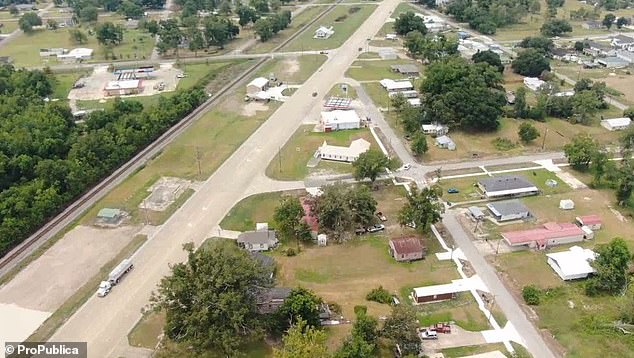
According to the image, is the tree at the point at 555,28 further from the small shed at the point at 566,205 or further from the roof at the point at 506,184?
the small shed at the point at 566,205

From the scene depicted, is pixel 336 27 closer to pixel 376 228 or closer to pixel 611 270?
pixel 376 228

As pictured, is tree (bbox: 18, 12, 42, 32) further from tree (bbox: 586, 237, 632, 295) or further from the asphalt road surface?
tree (bbox: 586, 237, 632, 295)

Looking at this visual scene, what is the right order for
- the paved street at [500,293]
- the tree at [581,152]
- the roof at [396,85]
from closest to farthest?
the paved street at [500,293] → the tree at [581,152] → the roof at [396,85]

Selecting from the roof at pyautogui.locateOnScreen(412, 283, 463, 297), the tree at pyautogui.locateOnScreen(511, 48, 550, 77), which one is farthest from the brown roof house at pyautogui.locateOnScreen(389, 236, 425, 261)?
the tree at pyautogui.locateOnScreen(511, 48, 550, 77)

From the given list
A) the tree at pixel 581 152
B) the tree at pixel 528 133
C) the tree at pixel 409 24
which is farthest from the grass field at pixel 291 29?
the tree at pixel 581 152

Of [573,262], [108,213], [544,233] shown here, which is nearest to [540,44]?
[544,233]

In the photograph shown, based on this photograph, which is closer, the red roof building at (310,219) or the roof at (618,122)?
the red roof building at (310,219)

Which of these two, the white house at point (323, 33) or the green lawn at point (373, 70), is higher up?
the white house at point (323, 33)

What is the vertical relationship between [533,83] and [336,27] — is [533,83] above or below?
A: below
